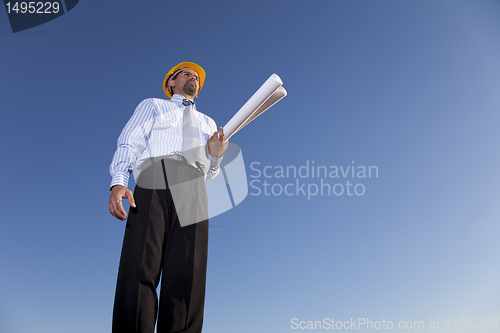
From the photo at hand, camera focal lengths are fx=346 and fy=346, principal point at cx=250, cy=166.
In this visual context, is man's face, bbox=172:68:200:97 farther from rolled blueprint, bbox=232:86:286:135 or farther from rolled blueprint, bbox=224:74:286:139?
rolled blueprint, bbox=232:86:286:135

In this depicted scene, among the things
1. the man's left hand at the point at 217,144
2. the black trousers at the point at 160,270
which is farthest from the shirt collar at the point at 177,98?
the black trousers at the point at 160,270

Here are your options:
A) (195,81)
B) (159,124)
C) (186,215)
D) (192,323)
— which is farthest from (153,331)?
(195,81)

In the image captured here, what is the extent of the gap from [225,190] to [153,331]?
139 cm

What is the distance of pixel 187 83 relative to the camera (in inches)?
140

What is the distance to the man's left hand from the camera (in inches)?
124

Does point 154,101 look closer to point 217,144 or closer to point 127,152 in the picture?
point 127,152

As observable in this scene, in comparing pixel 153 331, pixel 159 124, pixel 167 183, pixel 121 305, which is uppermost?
pixel 159 124

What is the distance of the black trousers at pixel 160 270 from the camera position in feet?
8.24

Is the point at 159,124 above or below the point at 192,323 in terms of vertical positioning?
above

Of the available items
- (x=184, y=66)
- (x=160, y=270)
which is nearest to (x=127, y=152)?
(x=160, y=270)

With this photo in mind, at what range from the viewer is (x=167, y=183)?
290 centimetres

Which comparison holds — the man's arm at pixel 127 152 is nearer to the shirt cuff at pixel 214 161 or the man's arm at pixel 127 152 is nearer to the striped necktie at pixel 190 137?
the striped necktie at pixel 190 137

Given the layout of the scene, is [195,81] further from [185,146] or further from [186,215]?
[186,215]

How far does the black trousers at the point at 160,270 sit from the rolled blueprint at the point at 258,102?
2.67ft
